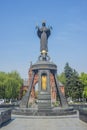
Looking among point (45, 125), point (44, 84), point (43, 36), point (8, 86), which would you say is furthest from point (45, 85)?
point (8, 86)

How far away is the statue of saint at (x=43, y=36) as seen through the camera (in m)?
31.7

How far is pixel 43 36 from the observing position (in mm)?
31891

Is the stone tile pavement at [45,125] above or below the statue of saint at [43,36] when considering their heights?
below

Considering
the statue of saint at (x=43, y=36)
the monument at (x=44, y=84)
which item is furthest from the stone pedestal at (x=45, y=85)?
the statue of saint at (x=43, y=36)

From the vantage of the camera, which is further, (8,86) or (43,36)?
(8,86)

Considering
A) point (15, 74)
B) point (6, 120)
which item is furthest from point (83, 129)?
point (15, 74)

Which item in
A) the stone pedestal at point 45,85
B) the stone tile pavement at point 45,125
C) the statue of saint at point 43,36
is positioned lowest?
the stone tile pavement at point 45,125

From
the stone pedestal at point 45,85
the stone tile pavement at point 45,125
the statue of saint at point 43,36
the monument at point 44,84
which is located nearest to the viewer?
the stone tile pavement at point 45,125

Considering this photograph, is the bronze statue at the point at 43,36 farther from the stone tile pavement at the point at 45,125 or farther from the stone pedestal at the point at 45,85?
the stone tile pavement at the point at 45,125

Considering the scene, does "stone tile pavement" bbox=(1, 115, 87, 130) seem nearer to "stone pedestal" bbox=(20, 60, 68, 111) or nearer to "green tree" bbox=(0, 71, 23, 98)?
"stone pedestal" bbox=(20, 60, 68, 111)

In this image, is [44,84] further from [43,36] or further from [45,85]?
[43,36]

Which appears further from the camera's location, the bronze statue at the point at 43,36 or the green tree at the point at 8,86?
the green tree at the point at 8,86

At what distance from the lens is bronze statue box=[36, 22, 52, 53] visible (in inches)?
1246

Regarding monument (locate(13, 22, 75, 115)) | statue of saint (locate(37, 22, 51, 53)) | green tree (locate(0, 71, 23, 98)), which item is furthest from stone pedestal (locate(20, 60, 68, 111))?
green tree (locate(0, 71, 23, 98))
